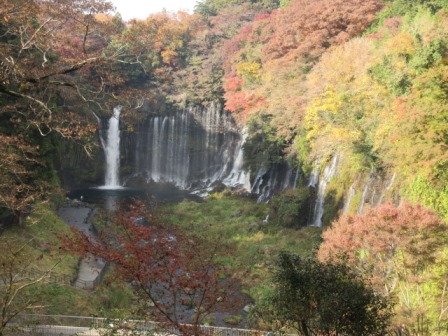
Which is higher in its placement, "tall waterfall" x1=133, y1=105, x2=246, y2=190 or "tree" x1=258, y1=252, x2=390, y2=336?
"tall waterfall" x1=133, y1=105, x2=246, y2=190

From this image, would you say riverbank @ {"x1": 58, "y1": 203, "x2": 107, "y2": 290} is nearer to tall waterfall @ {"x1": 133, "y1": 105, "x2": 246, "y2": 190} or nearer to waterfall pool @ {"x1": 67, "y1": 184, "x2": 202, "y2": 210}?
waterfall pool @ {"x1": 67, "y1": 184, "x2": 202, "y2": 210}

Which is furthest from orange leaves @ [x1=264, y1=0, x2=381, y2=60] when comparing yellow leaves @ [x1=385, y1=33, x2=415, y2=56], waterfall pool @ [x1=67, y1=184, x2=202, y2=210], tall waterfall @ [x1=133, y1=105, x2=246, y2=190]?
waterfall pool @ [x1=67, y1=184, x2=202, y2=210]

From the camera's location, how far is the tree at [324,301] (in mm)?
8688

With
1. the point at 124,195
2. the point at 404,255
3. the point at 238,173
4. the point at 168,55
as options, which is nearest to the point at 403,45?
the point at 404,255

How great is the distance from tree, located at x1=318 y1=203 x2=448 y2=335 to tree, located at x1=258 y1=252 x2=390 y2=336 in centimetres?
315

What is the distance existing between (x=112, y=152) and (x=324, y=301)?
39.2m

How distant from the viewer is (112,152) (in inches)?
1772

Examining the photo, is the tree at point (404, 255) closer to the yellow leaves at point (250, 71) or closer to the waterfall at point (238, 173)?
the waterfall at point (238, 173)

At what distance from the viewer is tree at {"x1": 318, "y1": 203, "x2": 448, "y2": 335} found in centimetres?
1277

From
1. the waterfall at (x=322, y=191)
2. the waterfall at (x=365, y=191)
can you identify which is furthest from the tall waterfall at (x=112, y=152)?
the waterfall at (x=365, y=191)

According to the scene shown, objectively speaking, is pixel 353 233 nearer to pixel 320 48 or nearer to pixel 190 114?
pixel 320 48

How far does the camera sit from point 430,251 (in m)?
12.8

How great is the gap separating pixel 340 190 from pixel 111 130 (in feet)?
A: 92.6

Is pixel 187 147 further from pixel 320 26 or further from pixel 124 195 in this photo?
pixel 320 26
